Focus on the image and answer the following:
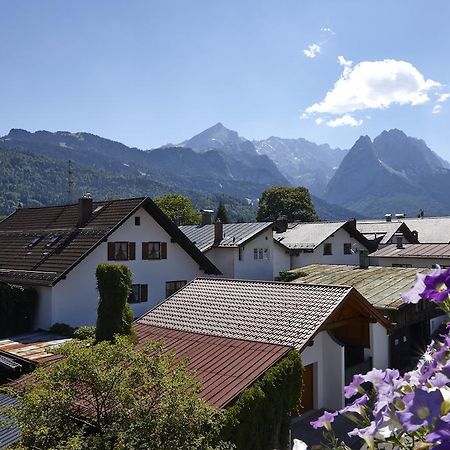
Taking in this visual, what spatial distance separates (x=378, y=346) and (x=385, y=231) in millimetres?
35248

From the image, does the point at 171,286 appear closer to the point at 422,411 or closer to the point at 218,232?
the point at 218,232

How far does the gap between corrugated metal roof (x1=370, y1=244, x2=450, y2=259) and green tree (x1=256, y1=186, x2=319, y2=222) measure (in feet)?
122

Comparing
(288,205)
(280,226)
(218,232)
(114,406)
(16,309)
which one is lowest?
(16,309)

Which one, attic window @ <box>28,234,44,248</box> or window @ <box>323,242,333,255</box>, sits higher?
attic window @ <box>28,234,44,248</box>

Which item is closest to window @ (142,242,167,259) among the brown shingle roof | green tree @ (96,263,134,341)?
green tree @ (96,263,134,341)

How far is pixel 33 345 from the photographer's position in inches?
760

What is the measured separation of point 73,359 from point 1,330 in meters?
16.2

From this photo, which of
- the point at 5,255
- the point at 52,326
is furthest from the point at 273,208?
the point at 52,326

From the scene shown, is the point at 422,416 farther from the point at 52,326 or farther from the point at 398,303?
the point at 52,326

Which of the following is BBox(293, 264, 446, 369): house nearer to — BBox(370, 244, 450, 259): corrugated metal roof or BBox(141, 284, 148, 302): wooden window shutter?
BBox(141, 284, 148, 302): wooden window shutter

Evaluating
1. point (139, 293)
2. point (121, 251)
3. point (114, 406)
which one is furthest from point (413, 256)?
point (114, 406)

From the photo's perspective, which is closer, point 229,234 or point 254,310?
point 254,310

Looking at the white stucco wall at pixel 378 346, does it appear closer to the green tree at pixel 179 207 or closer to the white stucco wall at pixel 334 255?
the white stucco wall at pixel 334 255

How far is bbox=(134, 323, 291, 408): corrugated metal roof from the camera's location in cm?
1105
